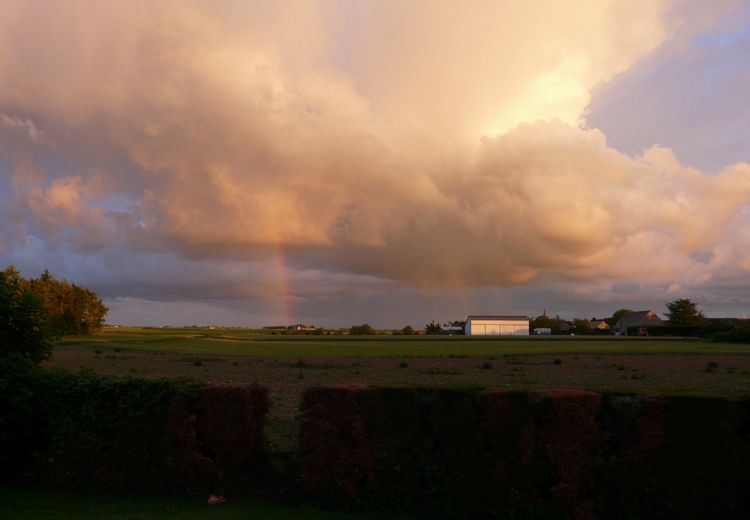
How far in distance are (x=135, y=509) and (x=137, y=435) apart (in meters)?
1.43

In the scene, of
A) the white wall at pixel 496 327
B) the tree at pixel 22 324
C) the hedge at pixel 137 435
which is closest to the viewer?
the hedge at pixel 137 435

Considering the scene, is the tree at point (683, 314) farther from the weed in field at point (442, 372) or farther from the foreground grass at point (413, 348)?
the weed in field at point (442, 372)

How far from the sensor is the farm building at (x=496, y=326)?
6850 inches

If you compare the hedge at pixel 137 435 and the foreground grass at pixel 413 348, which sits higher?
the hedge at pixel 137 435

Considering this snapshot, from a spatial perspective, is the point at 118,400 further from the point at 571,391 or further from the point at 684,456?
the point at 684,456

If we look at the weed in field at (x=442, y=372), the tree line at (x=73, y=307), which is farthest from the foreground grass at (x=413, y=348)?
the tree line at (x=73, y=307)

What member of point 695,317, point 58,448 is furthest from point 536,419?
point 695,317

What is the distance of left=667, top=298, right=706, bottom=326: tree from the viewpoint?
178m

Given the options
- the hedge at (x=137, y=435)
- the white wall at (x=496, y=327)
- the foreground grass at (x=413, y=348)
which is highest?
the white wall at (x=496, y=327)

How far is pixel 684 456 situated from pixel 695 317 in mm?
192728

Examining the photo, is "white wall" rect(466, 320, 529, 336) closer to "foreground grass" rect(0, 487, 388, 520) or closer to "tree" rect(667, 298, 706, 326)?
"tree" rect(667, 298, 706, 326)

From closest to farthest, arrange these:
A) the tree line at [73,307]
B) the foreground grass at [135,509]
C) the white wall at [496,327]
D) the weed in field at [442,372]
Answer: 1. the foreground grass at [135,509]
2. the weed in field at [442,372]
3. the tree line at [73,307]
4. the white wall at [496,327]

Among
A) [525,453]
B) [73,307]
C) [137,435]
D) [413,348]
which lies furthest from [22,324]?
[73,307]

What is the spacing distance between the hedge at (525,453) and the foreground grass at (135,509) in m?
0.67
